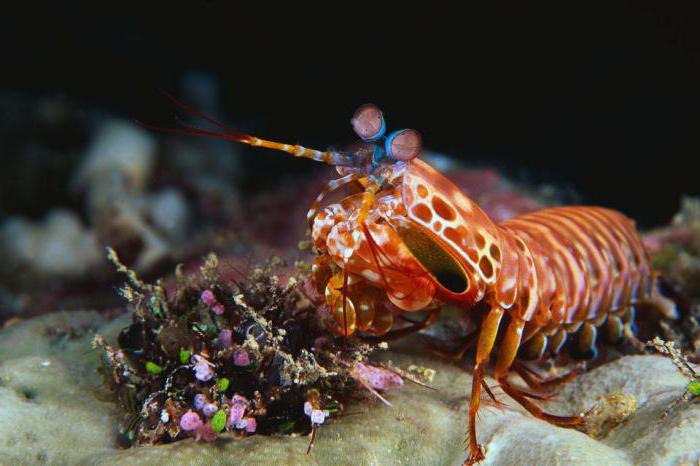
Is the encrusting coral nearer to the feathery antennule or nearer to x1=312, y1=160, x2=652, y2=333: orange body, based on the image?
x1=312, y1=160, x2=652, y2=333: orange body

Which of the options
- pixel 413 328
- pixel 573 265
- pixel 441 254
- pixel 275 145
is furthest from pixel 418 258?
pixel 573 265

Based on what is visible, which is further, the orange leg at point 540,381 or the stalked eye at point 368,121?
the orange leg at point 540,381

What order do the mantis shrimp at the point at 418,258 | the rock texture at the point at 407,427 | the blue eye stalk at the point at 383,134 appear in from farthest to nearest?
the mantis shrimp at the point at 418,258
the blue eye stalk at the point at 383,134
the rock texture at the point at 407,427

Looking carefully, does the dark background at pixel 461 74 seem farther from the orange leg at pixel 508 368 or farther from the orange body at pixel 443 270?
the orange leg at pixel 508 368

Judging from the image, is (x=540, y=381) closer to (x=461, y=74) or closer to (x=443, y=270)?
(x=443, y=270)

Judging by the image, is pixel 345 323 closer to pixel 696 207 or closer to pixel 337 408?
pixel 337 408

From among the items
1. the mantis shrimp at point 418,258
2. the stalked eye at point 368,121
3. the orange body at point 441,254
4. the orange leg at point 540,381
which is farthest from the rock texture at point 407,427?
the stalked eye at point 368,121
